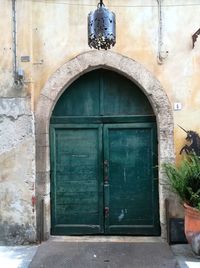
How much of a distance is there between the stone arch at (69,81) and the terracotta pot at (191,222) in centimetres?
67

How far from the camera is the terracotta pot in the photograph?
5.33 metres

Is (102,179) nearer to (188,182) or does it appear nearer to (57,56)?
(188,182)

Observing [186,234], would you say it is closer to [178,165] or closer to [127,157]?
[178,165]

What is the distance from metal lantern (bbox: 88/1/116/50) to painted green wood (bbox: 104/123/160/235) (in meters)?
2.37

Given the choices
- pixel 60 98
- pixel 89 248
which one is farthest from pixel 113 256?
pixel 60 98

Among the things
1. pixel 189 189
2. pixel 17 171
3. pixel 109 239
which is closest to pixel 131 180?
pixel 109 239

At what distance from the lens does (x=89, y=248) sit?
19.2 ft

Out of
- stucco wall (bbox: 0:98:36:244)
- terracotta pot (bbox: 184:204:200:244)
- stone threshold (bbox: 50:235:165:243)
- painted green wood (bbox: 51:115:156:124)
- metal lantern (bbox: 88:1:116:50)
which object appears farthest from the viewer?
painted green wood (bbox: 51:115:156:124)

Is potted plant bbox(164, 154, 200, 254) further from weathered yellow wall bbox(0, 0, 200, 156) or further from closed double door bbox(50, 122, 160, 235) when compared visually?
closed double door bbox(50, 122, 160, 235)

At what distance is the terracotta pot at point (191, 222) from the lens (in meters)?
5.33

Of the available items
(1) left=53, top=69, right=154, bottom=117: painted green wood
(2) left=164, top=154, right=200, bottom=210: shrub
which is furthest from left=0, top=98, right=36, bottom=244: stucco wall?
(2) left=164, top=154, right=200, bottom=210: shrub

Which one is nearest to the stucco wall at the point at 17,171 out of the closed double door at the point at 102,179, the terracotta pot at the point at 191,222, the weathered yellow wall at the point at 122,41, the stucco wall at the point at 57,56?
the stucco wall at the point at 57,56

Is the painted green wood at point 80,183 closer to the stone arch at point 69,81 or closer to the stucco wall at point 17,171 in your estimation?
the stone arch at point 69,81

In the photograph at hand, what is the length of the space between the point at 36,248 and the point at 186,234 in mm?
2049
